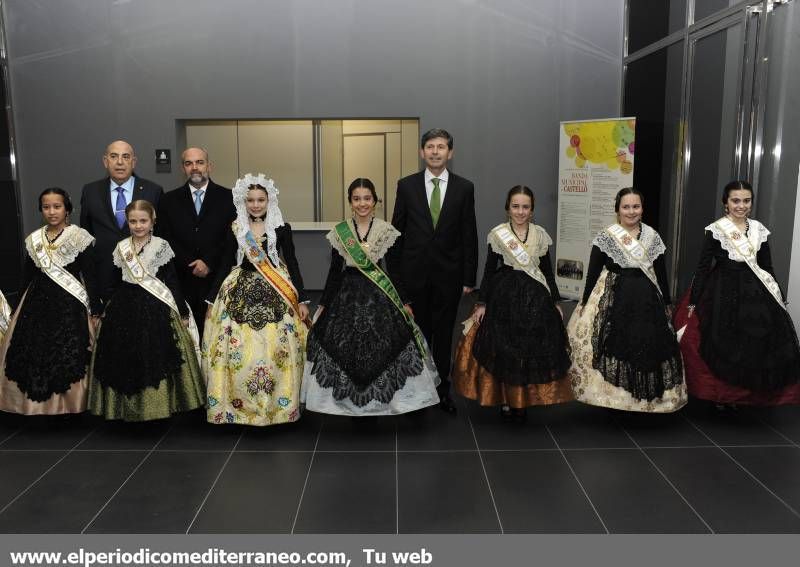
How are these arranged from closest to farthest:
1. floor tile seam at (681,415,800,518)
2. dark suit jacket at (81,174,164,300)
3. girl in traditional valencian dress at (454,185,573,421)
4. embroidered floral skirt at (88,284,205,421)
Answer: floor tile seam at (681,415,800,518)
embroidered floral skirt at (88,284,205,421)
girl in traditional valencian dress at (454,185,573,421)
dark suit jacket at (81,174,164,300)

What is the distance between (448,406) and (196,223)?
1.65 metres

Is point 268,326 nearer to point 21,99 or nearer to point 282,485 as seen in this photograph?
point 282,485

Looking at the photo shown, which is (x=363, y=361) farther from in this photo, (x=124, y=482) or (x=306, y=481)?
(x=124, y=482)

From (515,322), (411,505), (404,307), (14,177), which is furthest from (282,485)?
Answer: (14,177)

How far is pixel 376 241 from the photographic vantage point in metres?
3.33

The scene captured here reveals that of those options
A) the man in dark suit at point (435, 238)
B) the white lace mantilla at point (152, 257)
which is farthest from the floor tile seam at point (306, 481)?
the white lace mantilla at point (152, 257)

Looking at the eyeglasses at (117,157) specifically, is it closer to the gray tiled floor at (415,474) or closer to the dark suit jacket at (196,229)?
the dark suit jacket at (196,229)

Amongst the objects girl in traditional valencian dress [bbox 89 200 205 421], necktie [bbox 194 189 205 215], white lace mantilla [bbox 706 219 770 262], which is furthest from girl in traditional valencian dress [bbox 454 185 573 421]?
necktie [bbox 194 189 205 215]

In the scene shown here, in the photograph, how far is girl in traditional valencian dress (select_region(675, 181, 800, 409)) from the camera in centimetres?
332

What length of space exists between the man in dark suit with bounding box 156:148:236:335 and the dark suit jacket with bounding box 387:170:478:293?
0.94 metres

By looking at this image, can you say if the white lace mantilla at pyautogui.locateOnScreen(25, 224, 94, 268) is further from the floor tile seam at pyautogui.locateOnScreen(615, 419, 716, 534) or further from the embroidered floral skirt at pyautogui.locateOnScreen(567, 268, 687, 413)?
the floor tile seam at pyautogui.locateOnScreen(615, 419, 716, 534)

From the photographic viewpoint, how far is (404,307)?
3.32 m

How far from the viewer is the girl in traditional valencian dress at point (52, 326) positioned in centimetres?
326

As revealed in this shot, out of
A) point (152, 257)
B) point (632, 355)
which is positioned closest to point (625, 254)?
point (632, 355)
